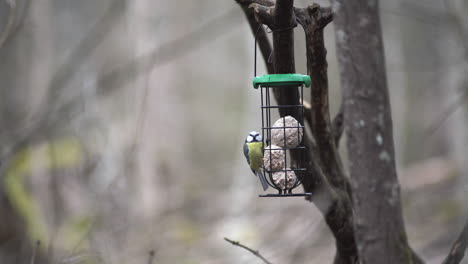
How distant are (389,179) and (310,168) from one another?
0.39 metres

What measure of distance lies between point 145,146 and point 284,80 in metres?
9.73

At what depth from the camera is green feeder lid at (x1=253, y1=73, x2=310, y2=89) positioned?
2436 millimetres

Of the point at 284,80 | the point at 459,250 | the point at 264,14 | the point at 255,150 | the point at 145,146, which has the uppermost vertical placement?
the point at 264,14

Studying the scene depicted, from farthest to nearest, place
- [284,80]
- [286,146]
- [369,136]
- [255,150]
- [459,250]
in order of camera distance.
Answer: [255,150]
[286,146]
[369,136]
[459,250]
[284,80]

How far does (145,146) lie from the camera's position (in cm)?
1192

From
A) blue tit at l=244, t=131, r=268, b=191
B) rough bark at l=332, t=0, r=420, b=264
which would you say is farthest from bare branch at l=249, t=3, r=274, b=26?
blue tit at l=244, t=131, r=268, b=191

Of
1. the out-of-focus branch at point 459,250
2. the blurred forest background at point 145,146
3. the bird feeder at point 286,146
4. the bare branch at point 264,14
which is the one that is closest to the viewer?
the bare branch at point 264,14

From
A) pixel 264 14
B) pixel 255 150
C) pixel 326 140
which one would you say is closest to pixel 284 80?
pixel 264 14

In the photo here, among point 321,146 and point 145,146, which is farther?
point 145,146

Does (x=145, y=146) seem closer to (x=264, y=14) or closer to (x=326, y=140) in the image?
(x=326, y=140)

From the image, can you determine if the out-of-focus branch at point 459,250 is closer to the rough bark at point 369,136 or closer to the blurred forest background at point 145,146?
the rough bark at point 369,136

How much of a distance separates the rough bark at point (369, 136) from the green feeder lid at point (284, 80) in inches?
15.8

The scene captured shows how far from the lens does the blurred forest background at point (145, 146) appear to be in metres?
5.48

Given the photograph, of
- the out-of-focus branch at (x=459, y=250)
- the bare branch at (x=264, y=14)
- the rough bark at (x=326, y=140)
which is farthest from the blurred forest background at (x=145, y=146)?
the bare branch at (x=264, y=14)
